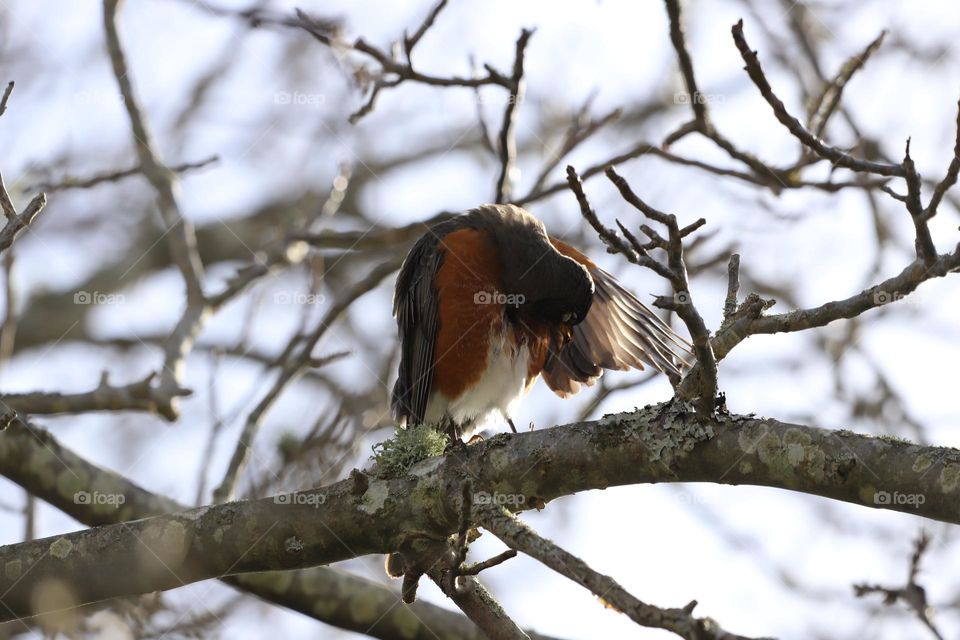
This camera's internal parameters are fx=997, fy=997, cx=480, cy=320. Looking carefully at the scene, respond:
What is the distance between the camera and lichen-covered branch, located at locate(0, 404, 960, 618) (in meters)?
2.78

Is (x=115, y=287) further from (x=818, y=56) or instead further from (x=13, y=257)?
(x=818, y=56)

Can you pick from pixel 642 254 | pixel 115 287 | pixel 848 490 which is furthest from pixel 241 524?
pixel 115 287

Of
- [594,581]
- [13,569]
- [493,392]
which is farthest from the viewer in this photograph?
[493,392]

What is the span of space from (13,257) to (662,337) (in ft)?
11.1

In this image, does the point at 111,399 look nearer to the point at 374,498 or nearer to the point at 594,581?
the point at 374,498

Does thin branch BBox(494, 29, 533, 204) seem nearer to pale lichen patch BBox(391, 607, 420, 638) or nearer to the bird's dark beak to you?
the bird's dark beak

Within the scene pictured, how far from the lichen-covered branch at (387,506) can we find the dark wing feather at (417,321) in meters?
1.74

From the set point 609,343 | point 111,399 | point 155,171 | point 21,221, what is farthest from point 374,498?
point 155,171

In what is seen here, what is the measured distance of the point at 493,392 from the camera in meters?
4.98

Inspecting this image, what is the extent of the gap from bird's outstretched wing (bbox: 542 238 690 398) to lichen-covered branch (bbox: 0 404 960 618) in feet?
7.17

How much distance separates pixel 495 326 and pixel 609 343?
819 mm

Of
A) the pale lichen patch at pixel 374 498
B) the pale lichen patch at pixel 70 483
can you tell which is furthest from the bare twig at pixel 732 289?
the pale lichen patch at pixel 70 483

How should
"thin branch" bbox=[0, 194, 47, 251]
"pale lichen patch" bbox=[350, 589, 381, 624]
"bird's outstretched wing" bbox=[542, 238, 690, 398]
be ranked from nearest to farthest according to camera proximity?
1. "thin branch" bbox=[0, 194, 47, 251]
2. "pale lichen patch" bbox=[350, 589, 381, 624]
3. "bird's outstretched wing" bbox=[542, 238, 690, 398]

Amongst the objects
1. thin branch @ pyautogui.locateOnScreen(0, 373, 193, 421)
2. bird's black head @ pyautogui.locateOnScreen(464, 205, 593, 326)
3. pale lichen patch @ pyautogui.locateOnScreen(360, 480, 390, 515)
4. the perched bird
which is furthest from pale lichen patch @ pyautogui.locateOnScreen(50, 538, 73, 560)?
bird's black head @ pyautogui.locateOnScreen(464, 205, 593, 326)
